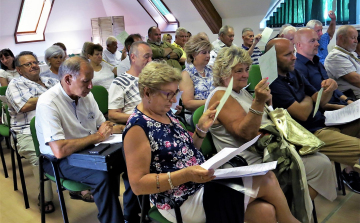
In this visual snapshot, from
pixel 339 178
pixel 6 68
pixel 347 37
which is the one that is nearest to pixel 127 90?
pixel 339 178

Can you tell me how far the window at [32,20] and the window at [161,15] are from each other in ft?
8.59

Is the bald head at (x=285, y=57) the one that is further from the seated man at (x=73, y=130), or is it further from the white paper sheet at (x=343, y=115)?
the seated man at (x=73, y=130)

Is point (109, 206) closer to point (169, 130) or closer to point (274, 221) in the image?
point (169, 130)

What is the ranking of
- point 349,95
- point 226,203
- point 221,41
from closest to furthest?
point 226,203 → point 349,95 → point 221,41

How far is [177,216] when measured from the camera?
1.31 meters

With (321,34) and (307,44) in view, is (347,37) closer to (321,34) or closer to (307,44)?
(307,44)

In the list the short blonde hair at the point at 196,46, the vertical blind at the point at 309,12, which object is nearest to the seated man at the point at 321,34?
the vertical blind at the point at 309,12

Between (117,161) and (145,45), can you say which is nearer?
(117,161)

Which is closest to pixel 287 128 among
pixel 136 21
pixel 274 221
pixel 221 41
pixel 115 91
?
pixel 274 221

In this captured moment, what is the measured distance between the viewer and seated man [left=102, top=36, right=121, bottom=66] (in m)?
5.10

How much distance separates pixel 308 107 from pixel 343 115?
401 millimetres

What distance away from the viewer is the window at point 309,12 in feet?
18.2

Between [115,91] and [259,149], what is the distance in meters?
1.25

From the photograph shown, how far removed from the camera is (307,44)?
275cm
